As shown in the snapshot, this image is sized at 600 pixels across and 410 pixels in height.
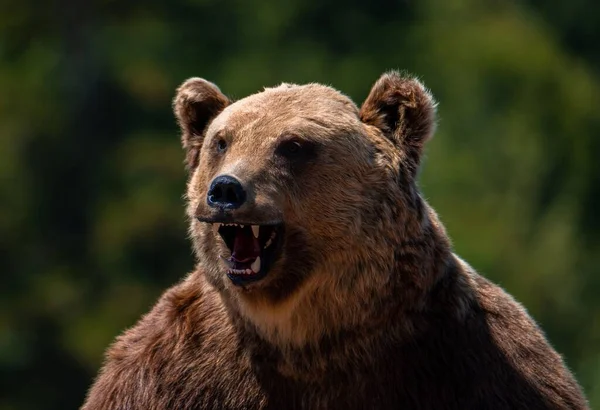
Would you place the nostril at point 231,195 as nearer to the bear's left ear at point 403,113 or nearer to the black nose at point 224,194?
the black nose at point 224,194

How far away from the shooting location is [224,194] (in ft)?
22.8

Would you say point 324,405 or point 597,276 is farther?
point 597,276

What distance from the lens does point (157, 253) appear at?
2652 centimetres

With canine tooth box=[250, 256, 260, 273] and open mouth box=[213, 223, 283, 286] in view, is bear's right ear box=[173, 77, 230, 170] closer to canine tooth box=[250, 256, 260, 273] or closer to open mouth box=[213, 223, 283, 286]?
open mouth box=[213, 223, 283, 286]

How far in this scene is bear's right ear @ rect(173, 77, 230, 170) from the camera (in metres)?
7.98

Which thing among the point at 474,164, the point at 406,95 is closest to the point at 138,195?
the point at 474,164

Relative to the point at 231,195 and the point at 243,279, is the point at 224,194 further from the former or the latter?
the point at 243,279

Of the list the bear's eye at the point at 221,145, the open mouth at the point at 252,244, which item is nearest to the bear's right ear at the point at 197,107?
the bear's eye at the point at 221,145

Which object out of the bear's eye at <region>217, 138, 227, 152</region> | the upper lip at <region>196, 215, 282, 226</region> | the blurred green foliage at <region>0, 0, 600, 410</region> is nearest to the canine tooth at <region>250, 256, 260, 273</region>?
the upper lip at <region>196, 215, 282, 226</region>

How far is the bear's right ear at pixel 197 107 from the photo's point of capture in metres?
7.98

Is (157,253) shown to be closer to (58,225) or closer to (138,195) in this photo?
(138,195)

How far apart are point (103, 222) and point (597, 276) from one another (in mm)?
8027

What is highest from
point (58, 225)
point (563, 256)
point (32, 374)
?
point (563, 256)

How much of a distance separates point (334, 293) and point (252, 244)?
1.41 ft
